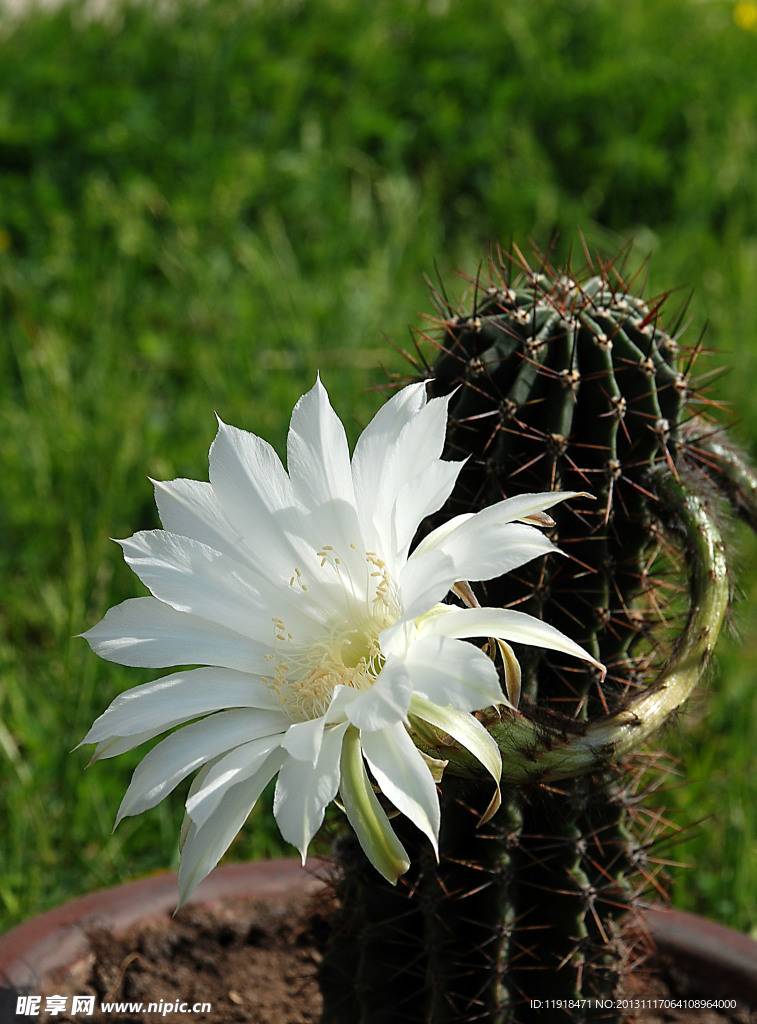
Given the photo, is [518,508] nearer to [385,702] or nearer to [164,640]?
[385,702]

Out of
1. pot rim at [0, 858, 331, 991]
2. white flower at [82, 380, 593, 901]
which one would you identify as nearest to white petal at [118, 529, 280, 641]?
white flower at [82, 380, 593, 901]

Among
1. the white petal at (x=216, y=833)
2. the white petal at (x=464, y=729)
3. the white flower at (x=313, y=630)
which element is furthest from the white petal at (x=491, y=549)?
the white petal at (x=216, y=833)

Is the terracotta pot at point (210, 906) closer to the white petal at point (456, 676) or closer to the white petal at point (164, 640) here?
the white petal at point (164, 640)

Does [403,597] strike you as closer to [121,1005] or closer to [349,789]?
[349,789]

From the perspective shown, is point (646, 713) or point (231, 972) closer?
point (646, 713)

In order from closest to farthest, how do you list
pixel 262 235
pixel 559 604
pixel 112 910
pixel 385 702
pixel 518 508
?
pixel 385 702
pixel 518 508
pixel 559 604
pixel 112 910
pixel 262 235

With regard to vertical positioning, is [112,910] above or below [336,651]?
below

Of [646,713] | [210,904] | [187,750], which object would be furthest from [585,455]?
[210,904]
